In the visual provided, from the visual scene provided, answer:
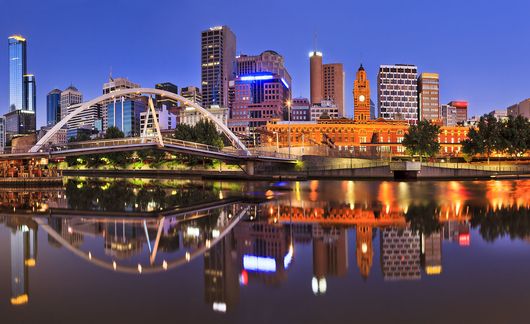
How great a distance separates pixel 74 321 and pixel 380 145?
13744cm

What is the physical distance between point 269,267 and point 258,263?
0.48 metres

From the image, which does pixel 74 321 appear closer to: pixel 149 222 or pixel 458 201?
pixel 149 222

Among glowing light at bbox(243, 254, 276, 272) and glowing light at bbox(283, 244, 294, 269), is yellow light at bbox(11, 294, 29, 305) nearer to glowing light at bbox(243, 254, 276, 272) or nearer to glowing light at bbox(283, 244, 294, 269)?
glowing light at bbox(243, 254, 276, 272)

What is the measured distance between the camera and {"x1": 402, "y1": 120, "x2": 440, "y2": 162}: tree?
76688mm

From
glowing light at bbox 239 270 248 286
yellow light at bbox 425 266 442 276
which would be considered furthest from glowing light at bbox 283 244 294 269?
yellow light at bbox 425 266 442 276

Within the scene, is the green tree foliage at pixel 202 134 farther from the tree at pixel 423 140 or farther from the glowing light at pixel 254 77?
the glowing light at pixel 254 77

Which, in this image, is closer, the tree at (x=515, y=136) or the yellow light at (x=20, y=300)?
the yellow light at (x=20, y=300)

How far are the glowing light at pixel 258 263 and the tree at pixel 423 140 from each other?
68.5m

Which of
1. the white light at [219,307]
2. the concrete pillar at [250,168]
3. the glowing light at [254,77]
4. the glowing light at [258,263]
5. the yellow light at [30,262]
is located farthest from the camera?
the glowing light at [254,77]

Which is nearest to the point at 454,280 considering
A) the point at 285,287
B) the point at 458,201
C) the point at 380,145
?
the point at 285,287

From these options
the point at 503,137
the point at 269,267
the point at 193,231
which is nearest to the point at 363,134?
the point at 503,137

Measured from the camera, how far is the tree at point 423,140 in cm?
7669

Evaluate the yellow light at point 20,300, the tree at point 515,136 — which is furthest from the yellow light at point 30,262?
the tree at point 515,136

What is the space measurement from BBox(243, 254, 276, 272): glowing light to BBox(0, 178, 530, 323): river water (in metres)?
0.05
